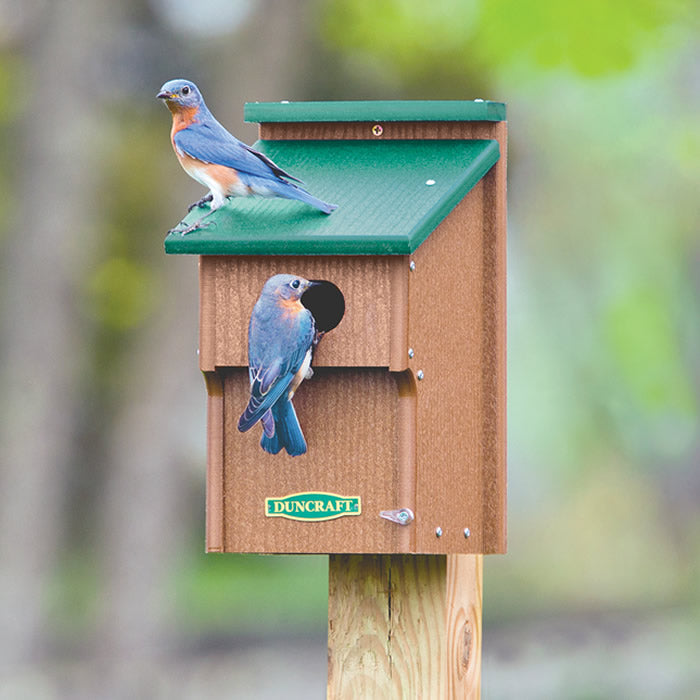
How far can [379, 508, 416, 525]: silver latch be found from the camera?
Answer: 416 centimetres

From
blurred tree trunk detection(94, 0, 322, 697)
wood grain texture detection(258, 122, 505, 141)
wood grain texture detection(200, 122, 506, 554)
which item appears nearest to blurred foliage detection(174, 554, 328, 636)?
blurred tree trunk detection(94, 0, 322, 697)

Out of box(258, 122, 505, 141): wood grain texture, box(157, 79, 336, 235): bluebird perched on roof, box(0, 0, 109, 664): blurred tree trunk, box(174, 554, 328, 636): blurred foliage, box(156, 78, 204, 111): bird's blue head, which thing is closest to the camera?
box(157, 79, 336, 235): bluebird perched on roof

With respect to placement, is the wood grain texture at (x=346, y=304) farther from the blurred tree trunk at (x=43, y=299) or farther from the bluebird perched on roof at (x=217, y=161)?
the blurred tree trunk at (x=43, y=299)

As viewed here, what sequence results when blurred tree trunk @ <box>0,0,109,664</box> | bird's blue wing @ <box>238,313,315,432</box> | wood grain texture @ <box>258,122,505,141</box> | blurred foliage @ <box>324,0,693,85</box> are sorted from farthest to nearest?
blurred tree trunk @ <box>0,0,109,664</box> → blurred foliage @ <box>324,0,693,85</box> → wood grain texture @ <box>258,122,505,141</box> → bird's blue wing @ <box>238,313,315,432</box>

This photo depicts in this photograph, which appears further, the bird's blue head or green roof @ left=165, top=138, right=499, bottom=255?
the bird's blue head

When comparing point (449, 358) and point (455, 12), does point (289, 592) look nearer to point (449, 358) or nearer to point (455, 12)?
point (455, 12)

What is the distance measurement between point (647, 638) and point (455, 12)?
17.0ft

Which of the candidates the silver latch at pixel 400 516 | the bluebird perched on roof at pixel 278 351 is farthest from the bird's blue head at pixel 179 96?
the silver latch at pixel 400 516

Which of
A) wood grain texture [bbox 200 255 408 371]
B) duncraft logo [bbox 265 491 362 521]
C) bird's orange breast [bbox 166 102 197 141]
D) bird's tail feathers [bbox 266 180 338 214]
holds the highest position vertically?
bird's orange breast [bbox 166 102 197 141]

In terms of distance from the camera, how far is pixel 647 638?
1401cm

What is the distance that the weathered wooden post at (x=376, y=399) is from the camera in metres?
4.18

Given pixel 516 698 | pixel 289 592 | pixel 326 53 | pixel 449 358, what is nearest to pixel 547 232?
pixel 326 53

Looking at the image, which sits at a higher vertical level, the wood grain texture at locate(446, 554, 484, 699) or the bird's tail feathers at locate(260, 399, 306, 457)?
the bird's tail feathers at locate(260, 399, 306, 457)

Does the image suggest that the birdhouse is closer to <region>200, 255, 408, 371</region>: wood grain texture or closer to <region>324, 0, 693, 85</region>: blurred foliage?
<region>200, 255, 408, 371</region>: wood grain texture
